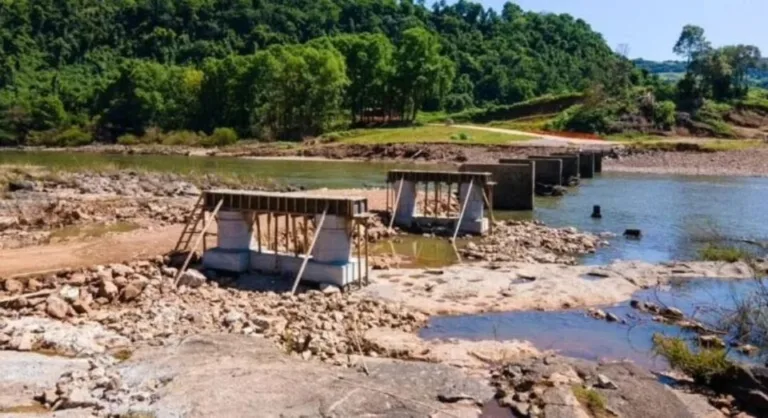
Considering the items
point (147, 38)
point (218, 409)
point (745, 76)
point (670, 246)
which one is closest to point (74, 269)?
point (218, 409)

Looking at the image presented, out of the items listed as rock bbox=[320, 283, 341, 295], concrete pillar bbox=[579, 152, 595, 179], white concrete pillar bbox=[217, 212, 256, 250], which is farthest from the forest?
rock bbox=[320, 283, 341, 295]

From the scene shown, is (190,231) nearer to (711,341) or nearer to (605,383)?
(605,383)

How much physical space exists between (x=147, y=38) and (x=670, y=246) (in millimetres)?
144124

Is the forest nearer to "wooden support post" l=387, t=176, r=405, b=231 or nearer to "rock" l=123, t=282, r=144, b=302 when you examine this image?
"wooden support post" l=387, t=176, r=405, b=231

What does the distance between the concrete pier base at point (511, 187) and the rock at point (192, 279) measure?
20.8 metres

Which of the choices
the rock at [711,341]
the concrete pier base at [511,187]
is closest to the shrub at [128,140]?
the concrete pier base at [511,187]

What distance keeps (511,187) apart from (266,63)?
6842cm

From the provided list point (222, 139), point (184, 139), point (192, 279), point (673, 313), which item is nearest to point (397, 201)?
point (192, 279)

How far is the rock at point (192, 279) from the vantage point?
19.8 metres

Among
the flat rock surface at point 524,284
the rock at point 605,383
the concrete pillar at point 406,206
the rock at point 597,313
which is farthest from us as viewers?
the concrete pillar at point 406,206

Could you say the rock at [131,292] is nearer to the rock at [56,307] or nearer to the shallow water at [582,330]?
the rock at [56,307]

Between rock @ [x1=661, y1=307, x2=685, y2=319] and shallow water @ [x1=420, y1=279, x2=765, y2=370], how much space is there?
403mm

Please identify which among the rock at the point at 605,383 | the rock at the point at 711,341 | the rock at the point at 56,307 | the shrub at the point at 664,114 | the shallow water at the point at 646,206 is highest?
the shrub at the point at 664,114

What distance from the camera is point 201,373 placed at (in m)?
13.3
